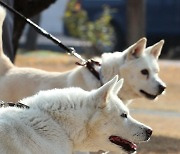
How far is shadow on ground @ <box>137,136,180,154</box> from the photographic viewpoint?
9508 millimetres

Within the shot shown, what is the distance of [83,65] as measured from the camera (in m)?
8.66

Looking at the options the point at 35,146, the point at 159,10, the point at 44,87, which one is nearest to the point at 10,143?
the point at 35,146

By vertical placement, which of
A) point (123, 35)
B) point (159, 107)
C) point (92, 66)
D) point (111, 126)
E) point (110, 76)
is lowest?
point (111, 126)

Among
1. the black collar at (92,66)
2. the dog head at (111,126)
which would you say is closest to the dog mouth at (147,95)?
the black collar at (92,66)

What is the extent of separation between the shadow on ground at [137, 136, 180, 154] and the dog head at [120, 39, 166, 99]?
934 mm

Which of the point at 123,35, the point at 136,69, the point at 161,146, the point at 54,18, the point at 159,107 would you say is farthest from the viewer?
the point at 54,18

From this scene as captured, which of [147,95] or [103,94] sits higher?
[147,95]

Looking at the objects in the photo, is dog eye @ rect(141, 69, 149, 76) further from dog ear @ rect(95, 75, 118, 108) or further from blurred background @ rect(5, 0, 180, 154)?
blurred background @ rect(5, 0, 180, 154)

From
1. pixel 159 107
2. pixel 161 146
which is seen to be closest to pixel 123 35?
pixel 159 107

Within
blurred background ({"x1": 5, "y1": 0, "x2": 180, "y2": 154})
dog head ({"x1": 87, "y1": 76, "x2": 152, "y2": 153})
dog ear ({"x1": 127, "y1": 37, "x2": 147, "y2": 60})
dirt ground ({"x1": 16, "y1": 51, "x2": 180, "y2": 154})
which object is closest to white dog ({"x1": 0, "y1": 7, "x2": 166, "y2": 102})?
dog ear ({"x1": 127, "y1": 37, "x2": 147, "y2": 60})

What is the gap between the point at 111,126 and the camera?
5.79m

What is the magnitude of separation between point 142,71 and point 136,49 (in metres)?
0.27

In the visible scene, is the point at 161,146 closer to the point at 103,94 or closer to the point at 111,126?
the point at 111,126

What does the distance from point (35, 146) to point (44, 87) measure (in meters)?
3.32
